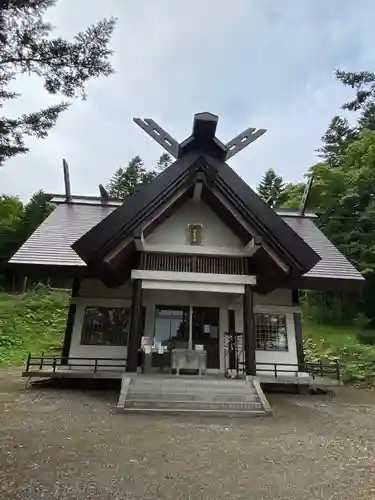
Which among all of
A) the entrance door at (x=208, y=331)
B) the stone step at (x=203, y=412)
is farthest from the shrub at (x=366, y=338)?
the stone step at (x=203, y=412)

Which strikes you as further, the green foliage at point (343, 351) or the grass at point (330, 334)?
the grass at point (330, 334)

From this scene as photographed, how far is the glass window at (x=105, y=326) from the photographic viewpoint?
10.1 metres

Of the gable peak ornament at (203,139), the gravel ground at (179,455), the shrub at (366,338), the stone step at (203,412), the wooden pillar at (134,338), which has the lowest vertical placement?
the gravel ground at (179,455)

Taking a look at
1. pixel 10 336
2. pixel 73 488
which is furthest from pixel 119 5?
pixel 10 336

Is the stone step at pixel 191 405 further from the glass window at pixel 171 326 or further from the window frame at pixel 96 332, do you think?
the window frame at pixel 96 332

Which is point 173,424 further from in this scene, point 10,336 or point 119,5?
point 10,336

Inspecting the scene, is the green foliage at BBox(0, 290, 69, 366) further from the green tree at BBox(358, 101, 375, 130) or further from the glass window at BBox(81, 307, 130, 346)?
the green tree at BBox(358, 101, 375, 130)

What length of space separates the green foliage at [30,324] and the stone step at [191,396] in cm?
970

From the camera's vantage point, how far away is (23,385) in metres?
9.34

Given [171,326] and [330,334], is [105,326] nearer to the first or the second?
[171,326]

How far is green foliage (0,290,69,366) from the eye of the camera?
55.8 feet

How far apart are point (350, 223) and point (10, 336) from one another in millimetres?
17727

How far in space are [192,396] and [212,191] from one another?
432 cm

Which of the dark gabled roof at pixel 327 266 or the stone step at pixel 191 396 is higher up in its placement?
the dark gabled roof at pixel 327 266
